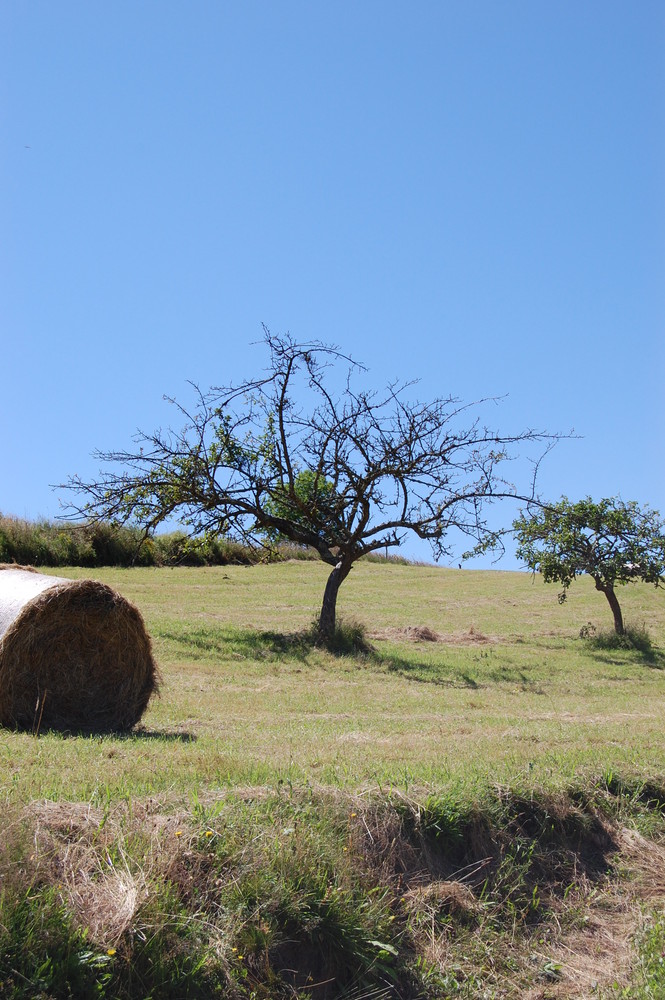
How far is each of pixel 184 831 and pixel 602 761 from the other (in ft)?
15.2

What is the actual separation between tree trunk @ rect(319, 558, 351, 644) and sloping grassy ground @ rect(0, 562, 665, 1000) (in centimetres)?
1000

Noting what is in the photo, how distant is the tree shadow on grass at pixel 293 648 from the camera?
60.3 ft

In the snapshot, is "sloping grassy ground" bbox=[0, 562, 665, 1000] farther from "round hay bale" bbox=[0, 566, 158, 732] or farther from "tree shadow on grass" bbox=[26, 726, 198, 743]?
"round hay bale" bbox=[0, 566, 158, 732]

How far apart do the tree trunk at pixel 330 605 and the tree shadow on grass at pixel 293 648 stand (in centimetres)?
23

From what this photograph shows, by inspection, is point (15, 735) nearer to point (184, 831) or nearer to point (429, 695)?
point (184, 831)

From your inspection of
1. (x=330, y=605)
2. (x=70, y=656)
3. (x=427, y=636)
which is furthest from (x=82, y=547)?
(x=70, y=656)

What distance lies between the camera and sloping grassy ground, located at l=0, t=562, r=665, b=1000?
5.08 metres

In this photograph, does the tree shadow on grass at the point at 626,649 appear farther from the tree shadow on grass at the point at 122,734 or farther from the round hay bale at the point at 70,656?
the tree shadow on grass at the point at 122,734

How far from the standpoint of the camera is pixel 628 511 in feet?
87.5

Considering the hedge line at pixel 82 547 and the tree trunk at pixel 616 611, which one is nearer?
the tree trunk at pixel 616 611

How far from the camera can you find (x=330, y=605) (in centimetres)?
2252

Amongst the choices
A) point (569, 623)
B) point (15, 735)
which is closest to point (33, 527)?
point (569, 623)

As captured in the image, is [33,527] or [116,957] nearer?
[116,957]

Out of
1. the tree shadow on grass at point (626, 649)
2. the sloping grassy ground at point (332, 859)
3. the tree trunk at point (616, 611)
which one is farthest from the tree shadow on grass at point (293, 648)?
the tree trunk at point (616, 611)
